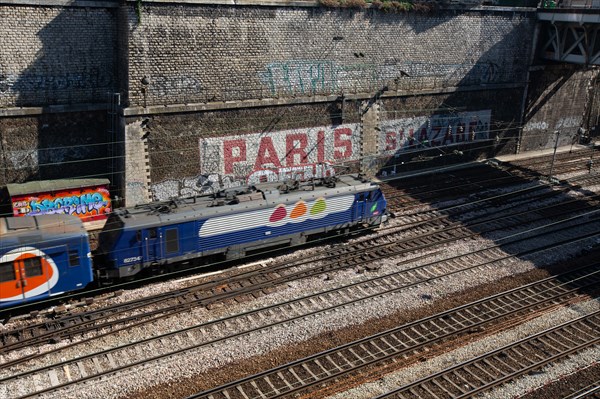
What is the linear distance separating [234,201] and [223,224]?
1.00 metres

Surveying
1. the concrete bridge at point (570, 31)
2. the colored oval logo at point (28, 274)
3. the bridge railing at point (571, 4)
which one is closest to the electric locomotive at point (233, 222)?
the colored oval logo at point (28, 274)

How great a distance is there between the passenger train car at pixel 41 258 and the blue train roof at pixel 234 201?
72.9 inches

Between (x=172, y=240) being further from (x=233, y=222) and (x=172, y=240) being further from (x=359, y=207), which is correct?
(x=359, y=207)

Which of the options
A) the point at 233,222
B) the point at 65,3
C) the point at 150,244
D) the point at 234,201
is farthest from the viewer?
the point at 65,3

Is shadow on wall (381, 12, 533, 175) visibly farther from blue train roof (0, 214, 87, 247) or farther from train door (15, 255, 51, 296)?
train door (15, 255, 51, 296)

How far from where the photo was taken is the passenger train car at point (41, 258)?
16.6 m

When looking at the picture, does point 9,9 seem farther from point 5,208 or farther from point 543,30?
point 543,30

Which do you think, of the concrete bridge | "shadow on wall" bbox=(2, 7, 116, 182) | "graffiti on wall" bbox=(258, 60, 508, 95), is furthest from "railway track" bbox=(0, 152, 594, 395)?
the concrete bridge

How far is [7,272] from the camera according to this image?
651 inches

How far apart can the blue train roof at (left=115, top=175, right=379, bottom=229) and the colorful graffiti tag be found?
226 inches

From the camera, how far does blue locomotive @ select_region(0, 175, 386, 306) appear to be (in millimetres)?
18875

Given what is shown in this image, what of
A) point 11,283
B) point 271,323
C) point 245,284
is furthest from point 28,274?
point 271,323

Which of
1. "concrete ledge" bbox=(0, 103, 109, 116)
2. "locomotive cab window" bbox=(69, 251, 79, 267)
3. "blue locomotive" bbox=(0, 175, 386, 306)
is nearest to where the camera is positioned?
"locomotive cab window" bbox=(69, 251, 79, 267)

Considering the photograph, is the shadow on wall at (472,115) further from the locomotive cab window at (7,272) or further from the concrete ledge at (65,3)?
the locomotive cab window at (7,272)
